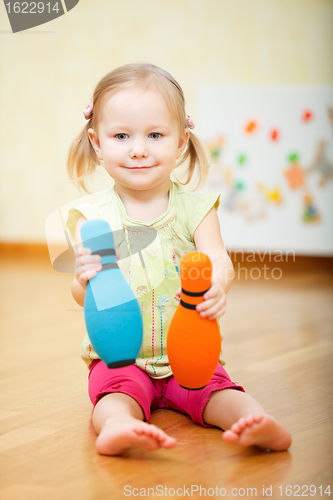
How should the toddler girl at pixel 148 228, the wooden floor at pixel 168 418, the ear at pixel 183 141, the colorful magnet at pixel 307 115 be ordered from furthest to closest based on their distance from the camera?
the colorful magnet at pixel 307 115, the ear at pixel 183 141, the toddler girl at pixel 148 228, the wooden floor at pixel 168 418

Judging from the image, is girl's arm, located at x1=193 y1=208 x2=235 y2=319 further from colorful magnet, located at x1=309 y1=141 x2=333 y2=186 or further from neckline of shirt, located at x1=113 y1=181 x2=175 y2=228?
colorful magnet, located at x1=309 y1=141 x2=333 y2=186

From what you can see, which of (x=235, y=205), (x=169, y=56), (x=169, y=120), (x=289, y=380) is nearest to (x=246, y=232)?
(x=235, y=205)

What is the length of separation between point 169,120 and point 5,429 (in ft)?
1.73

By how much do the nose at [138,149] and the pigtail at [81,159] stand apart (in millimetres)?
149

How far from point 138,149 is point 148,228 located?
0.14 meters

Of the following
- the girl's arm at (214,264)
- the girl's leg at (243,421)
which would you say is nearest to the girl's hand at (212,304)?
the girl's arm at (214,264)

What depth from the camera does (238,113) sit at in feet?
8.16

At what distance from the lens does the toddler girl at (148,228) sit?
2.55ft

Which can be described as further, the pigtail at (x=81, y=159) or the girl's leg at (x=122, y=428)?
the pigtail at (x=81, y=159)

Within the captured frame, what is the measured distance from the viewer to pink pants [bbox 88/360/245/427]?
2.65 ft

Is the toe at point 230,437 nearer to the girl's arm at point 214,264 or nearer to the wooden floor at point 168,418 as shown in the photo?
the wooden floor at point 168,418

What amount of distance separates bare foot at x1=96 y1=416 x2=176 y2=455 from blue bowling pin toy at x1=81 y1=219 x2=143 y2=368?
0.25 feet

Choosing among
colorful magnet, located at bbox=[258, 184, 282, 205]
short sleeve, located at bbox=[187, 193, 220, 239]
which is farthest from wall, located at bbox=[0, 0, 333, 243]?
short sleeve, located at bbox=[187, 193, 220, 239]

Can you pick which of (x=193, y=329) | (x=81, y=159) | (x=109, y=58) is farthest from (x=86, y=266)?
(x=109, y=58)
